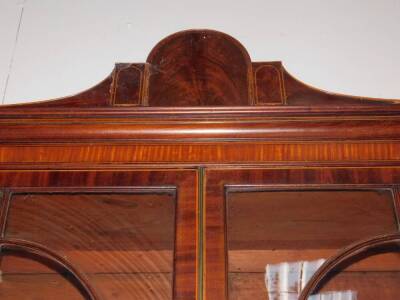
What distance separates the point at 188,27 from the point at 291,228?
551mm

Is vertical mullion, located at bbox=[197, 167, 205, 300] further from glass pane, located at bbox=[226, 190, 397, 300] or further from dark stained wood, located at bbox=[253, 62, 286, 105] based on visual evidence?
dark stained wood, located at bbox=[253, 62, 286, 105]

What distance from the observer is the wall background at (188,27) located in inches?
40.4

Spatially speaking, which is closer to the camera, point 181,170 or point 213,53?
point 181,170

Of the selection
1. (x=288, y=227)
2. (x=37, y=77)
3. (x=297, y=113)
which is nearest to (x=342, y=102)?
(x=297, y=113)

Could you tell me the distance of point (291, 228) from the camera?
2.33 feet

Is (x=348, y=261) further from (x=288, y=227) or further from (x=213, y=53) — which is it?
(x=213, y=53)

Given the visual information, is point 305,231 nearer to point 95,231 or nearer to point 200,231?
point 200,231

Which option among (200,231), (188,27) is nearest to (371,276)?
(200,231)

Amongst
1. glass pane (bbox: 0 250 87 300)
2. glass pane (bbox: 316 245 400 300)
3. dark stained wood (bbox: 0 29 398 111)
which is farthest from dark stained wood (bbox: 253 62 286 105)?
glass pane (bbox: 0 250 87 300)

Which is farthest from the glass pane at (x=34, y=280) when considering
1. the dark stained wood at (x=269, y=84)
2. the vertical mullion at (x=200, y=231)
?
the dark stained wood at (x=269, y=84)

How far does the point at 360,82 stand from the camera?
101cm

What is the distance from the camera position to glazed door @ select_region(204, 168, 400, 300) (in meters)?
0.65

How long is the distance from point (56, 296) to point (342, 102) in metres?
0.50

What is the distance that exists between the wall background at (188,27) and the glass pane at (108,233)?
0.39m
